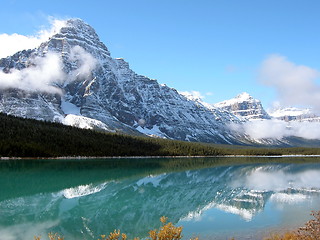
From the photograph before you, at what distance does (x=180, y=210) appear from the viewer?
122 ft

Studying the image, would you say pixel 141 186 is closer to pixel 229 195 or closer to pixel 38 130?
pixel 229 195

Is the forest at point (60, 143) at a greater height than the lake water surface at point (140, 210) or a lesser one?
greater

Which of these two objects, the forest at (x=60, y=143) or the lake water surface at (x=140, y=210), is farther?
the forest at (x=60, y=143)

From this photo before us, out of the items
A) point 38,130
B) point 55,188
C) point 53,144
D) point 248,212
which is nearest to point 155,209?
point 248,212

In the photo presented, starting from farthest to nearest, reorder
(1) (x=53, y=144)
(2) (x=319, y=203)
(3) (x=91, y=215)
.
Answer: (1) (x=53, y=144) → (2) (x=319, y=203) → (3) (x=91, y=215)

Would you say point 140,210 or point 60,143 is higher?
point 60,143

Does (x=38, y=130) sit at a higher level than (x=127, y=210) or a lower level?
higher

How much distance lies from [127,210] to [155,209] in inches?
145

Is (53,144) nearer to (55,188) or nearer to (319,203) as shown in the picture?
(55,188)

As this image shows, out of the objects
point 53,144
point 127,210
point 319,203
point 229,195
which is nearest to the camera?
point 127,210

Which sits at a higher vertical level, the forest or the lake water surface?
the forest

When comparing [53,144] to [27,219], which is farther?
[53,144]

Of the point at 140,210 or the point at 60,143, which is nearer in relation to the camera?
the point at 140,210

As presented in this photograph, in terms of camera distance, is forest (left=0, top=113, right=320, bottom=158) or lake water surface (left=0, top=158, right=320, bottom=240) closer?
lake water surface (left=0, top=158, right=320, bottom=240)
